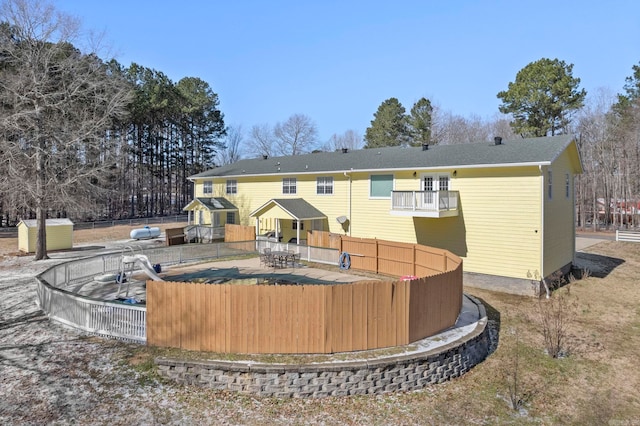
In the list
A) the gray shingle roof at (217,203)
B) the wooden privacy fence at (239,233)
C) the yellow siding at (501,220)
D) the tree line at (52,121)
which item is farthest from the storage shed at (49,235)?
the yellow siding at (501,220)

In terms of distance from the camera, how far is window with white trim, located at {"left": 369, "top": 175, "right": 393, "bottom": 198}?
20578mm

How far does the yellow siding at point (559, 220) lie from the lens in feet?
53.8

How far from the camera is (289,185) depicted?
25.6 meters

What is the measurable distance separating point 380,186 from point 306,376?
1483 cm

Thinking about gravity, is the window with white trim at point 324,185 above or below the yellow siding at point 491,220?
above

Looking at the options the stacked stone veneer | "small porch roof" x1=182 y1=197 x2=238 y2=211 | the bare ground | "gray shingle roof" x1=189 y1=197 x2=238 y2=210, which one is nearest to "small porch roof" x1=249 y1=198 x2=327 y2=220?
"small porch roof" x1=182 y1=197 x2=238 y2=211

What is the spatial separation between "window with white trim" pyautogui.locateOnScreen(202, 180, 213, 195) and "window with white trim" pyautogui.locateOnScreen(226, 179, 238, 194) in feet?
7.82

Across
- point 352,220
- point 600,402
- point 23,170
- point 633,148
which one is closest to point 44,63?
point 23,170

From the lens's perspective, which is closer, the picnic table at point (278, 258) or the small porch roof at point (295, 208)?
the picnic table at point (278, 258)

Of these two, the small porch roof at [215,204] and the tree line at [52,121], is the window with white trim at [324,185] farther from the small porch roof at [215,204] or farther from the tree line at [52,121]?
the tree line at [52,121]

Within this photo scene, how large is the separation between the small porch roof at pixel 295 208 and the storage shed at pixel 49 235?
1159cm

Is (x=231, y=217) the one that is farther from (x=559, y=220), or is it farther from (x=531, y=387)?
(x=531, y=387)

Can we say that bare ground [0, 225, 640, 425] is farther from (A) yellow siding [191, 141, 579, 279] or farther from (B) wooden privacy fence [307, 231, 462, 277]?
(A) yellow siding [191, 141, 579, 279]

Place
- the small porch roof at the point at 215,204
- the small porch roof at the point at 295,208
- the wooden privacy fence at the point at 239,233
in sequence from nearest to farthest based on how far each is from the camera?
the small porch roof at the point at 295,208
the wooden privacy fence at the point at 239,233
the small porch roof at the point at 215,204
